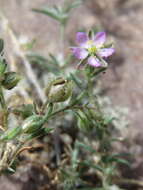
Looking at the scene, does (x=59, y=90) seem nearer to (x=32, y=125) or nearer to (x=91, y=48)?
(x=32, y=125)

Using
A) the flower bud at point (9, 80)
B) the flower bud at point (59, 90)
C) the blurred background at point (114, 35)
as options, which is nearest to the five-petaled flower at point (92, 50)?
the flower bud at point (59, 90)

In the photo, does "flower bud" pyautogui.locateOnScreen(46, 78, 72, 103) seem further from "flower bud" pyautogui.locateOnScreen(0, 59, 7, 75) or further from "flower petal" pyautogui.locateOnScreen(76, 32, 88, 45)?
"flower petal" pyautogui.locateOnScreen(76, 32, 88, 45)

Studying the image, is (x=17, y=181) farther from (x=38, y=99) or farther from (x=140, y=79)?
(x=140, y=79)

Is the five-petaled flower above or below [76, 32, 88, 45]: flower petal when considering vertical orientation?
below

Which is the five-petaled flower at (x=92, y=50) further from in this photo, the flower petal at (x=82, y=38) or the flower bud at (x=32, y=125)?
the flower bud at (x=32, y=125)

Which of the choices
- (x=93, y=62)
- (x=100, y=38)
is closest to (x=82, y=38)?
(x=100, y=38)

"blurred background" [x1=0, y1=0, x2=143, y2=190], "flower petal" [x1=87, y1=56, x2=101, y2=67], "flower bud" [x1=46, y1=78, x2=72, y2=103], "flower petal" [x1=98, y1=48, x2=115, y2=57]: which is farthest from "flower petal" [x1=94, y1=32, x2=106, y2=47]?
"blurred background" [x1=0, y1=0, x2=143, y2=190]
